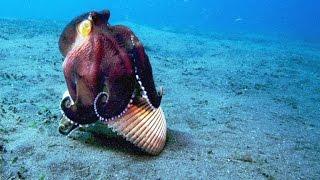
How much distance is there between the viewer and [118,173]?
384cm

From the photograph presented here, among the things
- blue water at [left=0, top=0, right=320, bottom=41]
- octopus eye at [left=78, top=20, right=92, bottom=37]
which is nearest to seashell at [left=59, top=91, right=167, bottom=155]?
octopus eye at [left=78, top=20, right=92, bottom=37]

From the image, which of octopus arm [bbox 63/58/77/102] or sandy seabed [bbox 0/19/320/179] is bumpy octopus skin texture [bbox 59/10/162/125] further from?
sandy seabed [bbox 0/19/320/179]

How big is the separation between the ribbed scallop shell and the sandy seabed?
0.17m

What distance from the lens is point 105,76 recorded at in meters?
3.84

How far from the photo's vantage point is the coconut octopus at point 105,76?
3.82 m

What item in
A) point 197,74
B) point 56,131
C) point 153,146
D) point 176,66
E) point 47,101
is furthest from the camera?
point 176,66

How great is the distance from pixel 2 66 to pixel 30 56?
1.30 meters

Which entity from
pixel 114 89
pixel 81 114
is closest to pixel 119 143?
pixel 81 114

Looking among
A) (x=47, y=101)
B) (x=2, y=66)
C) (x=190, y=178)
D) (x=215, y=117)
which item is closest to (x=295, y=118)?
(x=215, y=117)

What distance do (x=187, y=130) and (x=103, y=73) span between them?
1.77 metres

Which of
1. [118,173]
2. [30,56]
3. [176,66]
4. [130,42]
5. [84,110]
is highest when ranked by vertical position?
[130,42]

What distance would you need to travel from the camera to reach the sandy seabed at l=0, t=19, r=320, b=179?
13.0ft

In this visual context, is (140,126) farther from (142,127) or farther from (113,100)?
Result: (113,100)

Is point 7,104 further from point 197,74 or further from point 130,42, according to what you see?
point 197,74
